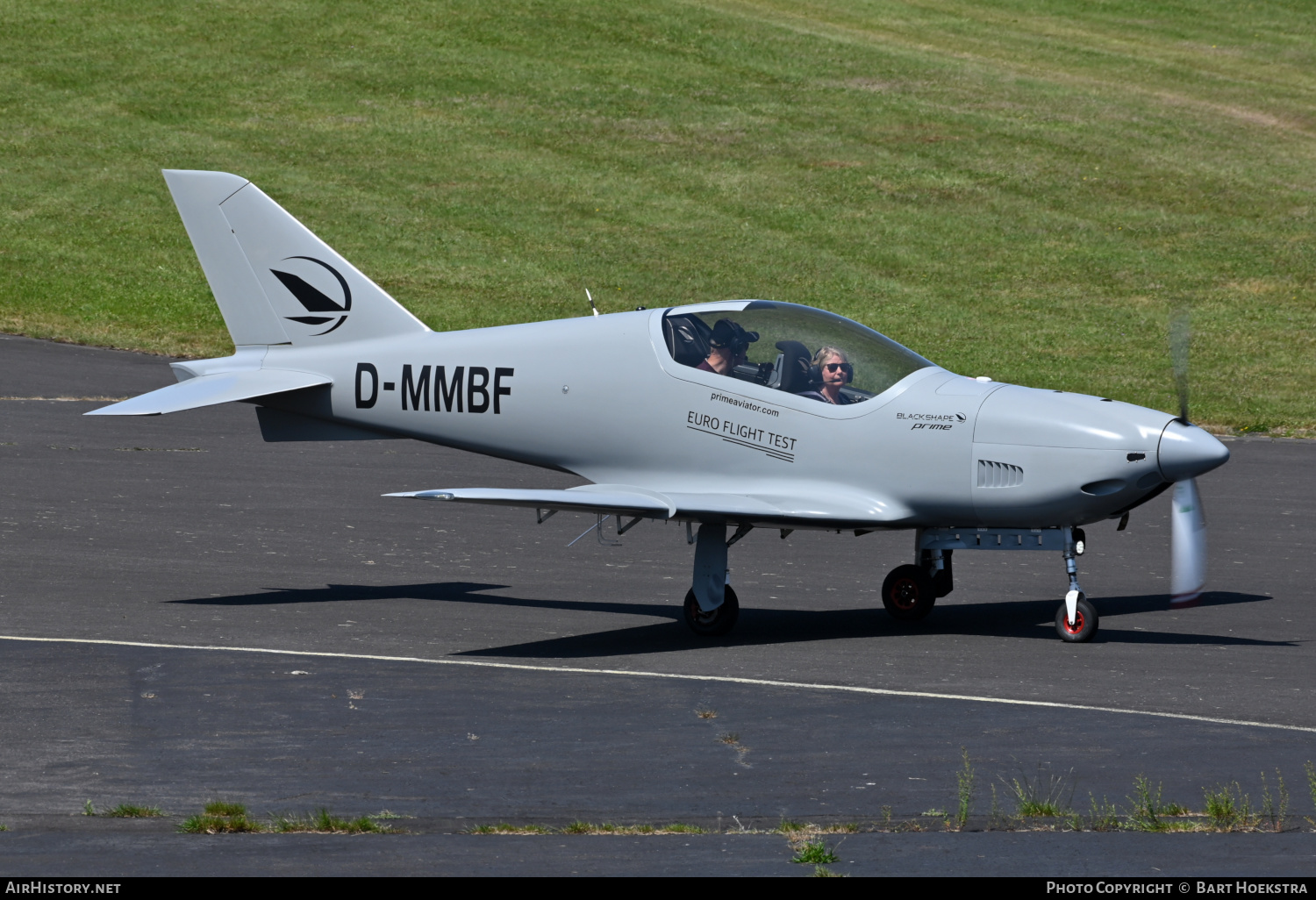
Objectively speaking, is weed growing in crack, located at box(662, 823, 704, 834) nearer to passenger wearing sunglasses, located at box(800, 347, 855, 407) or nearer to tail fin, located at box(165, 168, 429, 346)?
passenger wearing sunglasses, located at box(800, 347, 855, 407)

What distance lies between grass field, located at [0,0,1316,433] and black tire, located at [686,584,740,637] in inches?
570

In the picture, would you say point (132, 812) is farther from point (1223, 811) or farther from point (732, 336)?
point (732, 336)

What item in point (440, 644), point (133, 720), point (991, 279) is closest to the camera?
point (133, 720)

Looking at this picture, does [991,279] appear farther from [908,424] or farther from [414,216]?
[908,424]

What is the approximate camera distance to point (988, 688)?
1073 cm

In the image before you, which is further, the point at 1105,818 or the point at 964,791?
the point at 964,791

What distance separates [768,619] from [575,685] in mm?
2756

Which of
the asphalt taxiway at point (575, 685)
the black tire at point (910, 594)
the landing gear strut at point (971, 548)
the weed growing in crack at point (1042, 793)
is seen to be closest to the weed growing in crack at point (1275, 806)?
the asphalt taxiway at point (575, 685)

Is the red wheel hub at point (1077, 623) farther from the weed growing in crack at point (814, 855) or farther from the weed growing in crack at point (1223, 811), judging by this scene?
the weed growing in crack at point (814, 855)

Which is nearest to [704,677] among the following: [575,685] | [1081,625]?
[575,685]

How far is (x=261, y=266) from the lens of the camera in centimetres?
1474

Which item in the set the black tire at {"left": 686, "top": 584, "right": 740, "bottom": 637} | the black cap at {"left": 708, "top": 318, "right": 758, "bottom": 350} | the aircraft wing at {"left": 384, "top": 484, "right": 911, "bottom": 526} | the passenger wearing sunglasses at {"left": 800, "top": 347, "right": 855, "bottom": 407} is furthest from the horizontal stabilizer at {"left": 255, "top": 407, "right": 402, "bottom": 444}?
the passenger wearing sunglasses at {"left": 800, "top": 347, "right": 855, "bottom": 407}
